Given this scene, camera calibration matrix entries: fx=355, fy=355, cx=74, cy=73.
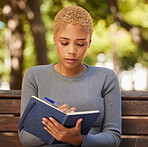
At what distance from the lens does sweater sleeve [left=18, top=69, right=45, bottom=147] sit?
9.43 feet

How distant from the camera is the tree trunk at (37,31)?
9.05 meters

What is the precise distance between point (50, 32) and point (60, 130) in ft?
59.6

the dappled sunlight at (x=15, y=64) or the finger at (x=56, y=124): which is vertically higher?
the finger at (x=56, y=124)

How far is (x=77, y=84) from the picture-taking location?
3.09m

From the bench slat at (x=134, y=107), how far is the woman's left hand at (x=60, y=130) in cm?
102

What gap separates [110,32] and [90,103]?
16336mm

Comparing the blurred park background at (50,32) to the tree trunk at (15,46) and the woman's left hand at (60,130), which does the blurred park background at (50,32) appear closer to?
the tree trunk at (15,46)

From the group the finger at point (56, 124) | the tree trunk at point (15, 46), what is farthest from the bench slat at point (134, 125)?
the tree trunk at point (15, 46)

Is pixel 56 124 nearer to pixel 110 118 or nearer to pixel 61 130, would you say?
pixel 61 130

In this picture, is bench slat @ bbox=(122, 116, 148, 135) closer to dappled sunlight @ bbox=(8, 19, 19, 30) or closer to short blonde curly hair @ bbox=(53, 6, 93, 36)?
short blonde curly hair @ bbox=(53, 6, 93, 36)

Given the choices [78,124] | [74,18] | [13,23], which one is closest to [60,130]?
[78,124]

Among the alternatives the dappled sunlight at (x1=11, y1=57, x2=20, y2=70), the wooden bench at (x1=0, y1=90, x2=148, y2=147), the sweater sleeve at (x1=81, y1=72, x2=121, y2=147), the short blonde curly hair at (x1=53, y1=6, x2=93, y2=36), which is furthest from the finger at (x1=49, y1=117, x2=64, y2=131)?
the dappled sunlight at (x1=11, y1=57, x2=20, y2=70)

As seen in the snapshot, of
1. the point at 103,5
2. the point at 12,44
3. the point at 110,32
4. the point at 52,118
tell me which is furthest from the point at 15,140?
the point at 110,32

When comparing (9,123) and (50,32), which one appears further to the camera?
(50,32)
